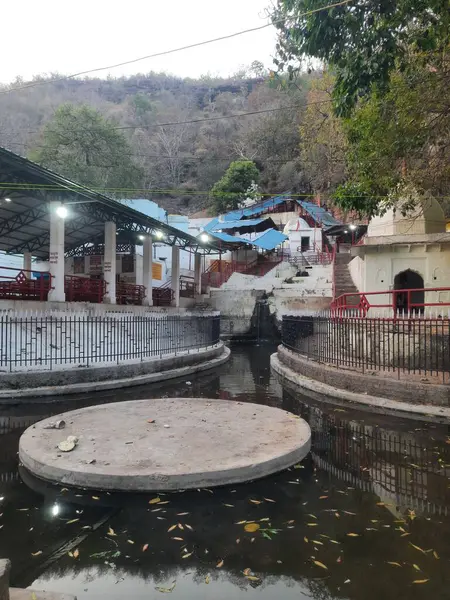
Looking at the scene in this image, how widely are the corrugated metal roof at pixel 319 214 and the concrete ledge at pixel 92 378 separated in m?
33.9

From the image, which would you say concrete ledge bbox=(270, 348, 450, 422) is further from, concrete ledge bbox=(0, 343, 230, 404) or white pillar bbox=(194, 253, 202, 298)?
white pillar bbox=(194, 253, 202, 298)

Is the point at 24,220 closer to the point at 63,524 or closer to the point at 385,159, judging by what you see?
the point at 385,159

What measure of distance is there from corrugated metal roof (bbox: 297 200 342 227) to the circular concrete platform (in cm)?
3926

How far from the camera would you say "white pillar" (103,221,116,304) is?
850 inches

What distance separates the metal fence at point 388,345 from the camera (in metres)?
9.50

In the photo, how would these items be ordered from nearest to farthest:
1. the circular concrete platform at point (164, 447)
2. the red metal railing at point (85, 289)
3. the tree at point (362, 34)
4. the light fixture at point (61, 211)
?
1. the circular concrete platform at point (164, 447)
2. the tree at point (362, 34)
3. the light fixture at point (61, 211)
4. the red metal railing at point (85, 289)

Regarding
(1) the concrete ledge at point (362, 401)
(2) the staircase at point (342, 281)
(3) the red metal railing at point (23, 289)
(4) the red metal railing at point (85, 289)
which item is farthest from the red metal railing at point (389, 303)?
(3) the red metal railing at point (23, 289)

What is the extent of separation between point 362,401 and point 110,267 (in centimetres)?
1655

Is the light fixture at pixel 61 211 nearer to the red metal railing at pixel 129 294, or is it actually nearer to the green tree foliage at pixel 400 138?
the red metal railing at pixel 129 294

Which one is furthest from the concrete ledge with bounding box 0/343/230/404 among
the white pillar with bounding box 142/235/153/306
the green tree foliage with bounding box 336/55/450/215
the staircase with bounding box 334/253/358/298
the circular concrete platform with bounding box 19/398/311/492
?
the staircase with bounding box 334/253/358/298

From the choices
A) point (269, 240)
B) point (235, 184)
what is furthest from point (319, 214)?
point (269, 240)

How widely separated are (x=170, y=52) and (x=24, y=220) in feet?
59.2

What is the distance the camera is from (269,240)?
119 feet

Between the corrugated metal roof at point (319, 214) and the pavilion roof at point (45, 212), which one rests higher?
the corrugated metal roof at point (319, 214)
